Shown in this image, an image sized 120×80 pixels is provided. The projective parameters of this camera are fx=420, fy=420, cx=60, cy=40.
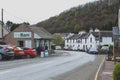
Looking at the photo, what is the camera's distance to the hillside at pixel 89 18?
405 ft

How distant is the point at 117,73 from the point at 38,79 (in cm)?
802

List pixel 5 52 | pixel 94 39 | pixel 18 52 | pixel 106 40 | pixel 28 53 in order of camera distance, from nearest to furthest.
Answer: pixel 5 52, pixel 18 52, pixel 28 53, pixel 106 40, pixel 94 39

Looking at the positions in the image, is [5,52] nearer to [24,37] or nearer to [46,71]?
[46,71]

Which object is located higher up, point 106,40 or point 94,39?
point 94,39

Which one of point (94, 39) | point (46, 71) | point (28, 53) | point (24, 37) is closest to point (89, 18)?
point (94, 39)

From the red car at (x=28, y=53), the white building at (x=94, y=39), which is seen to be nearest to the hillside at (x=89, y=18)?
the white building at (x=94, y=39)

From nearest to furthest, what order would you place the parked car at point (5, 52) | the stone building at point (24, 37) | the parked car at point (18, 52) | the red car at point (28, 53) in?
the parked car at point (5, 52), the parked car at point (18, 52), the red car at point (28, 53), the stone building at point (24, 37)

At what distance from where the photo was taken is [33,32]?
7644cm

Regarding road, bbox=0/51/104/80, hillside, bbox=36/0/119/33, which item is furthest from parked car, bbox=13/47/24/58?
hillside, bbox=36/0/119/33

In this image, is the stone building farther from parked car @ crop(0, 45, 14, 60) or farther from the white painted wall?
the white painted wall

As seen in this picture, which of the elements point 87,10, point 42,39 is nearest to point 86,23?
point 87,10

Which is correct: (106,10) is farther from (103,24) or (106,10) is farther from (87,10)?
(103,24)

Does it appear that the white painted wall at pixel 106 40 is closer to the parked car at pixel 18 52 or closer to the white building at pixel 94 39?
the white building at pixel 94 39

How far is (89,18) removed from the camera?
454 ft
